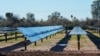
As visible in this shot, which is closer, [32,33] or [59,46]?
[32,33]

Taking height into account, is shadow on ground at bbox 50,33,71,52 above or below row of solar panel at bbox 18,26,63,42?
below

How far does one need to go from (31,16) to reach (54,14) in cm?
1442

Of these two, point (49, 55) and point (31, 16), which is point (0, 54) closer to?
point (49, 55)

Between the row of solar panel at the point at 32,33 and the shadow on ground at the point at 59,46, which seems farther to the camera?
the shadow on ground at the point at 59,46

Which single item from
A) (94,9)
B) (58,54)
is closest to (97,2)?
(94,9)

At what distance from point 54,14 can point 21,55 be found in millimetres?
116336

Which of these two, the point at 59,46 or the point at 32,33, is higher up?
the point at 32,33

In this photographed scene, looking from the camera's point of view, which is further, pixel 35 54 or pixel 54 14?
pixel 54 14

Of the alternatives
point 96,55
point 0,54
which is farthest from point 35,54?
point 96,55

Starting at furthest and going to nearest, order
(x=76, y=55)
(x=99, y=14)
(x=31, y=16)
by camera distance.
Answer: (x=31, y=16)
(x=99, y=14)
(x=76, y=55)

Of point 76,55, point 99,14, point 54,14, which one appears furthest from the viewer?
point 54,14

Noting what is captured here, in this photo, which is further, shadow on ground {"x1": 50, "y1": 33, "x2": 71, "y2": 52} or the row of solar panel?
shadow on ground {"x1": 50, "y1": 33, "x2": 71, "y2": 52}

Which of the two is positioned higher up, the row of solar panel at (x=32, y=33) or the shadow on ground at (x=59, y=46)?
the row of solar panel at (x=32, y=33)

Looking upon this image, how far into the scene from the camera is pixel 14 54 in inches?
420
